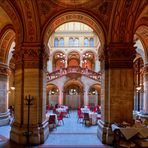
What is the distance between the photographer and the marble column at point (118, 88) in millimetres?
8750

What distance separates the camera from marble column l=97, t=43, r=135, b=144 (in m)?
8.75

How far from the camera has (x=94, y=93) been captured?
2812 centimetres

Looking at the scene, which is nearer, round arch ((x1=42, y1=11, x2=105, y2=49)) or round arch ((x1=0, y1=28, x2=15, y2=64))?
round arch ((x1=42, y1=11, x2=105, y2=49))

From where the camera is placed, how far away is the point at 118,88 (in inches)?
348

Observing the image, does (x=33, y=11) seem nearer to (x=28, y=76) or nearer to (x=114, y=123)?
(x=28, y=76)

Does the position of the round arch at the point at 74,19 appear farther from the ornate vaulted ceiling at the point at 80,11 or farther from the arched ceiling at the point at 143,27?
the arched ceiling at the point at 143,27

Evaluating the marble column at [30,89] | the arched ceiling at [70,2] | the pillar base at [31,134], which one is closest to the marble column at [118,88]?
the arched ceiling at [70,2]

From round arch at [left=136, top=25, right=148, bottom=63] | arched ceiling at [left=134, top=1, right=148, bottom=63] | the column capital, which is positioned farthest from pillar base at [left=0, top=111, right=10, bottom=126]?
round arch at [left=136, top=25, right=148, bottom=63]

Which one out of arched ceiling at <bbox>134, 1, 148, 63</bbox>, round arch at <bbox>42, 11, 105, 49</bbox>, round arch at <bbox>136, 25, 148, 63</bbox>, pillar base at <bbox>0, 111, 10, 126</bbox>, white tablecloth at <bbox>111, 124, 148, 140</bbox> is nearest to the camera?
white tablecloth at <bbox>111, 124, 148, 140</bbox>

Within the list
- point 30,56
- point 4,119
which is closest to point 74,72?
point 4,119

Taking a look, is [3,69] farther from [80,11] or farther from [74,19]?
[80,11]

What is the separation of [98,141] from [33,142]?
301cm

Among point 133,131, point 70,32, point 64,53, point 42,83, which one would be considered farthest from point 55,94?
point 133,131

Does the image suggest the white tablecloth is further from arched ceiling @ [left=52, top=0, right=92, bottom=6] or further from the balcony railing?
the balcony railing
